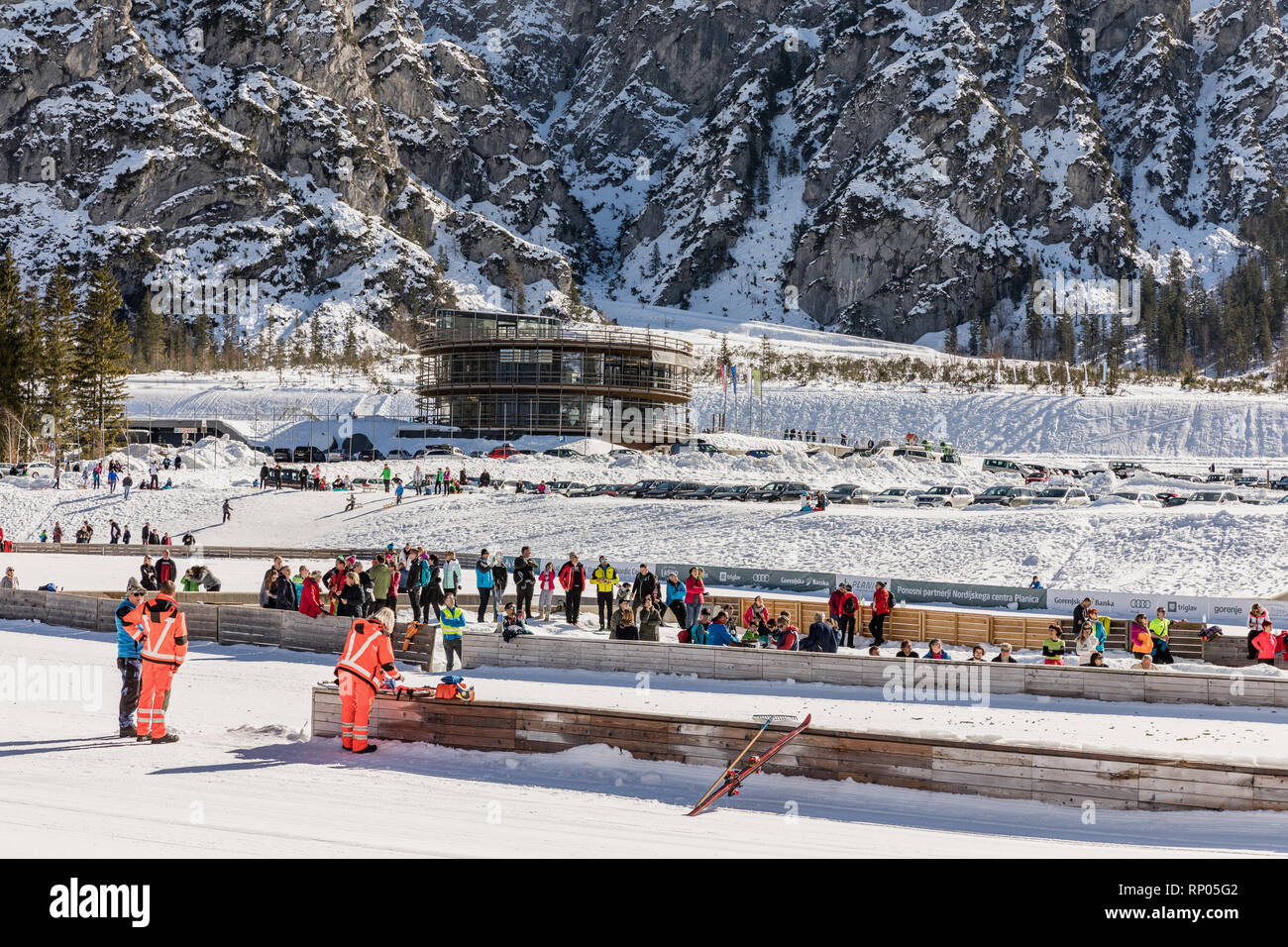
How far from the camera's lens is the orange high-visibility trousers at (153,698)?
11.6 metres

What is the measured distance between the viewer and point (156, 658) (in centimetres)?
1164

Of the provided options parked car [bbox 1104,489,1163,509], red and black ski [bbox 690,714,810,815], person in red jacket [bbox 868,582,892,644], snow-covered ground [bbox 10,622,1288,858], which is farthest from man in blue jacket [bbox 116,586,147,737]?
parked car [bbox 1104,489,1163,509]

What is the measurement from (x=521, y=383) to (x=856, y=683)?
2491 inches

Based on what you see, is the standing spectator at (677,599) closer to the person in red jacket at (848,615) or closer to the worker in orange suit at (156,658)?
the person in red jacket at (848,615)

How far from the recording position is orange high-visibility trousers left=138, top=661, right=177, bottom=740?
11617mm

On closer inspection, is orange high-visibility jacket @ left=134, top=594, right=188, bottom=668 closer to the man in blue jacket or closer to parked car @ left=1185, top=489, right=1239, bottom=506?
the man in blue jacket

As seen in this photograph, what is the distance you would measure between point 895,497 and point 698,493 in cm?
830

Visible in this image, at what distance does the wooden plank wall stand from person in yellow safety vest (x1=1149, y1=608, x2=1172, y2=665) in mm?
10023

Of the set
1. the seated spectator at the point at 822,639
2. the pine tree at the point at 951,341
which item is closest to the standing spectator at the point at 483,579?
the seated spectator at the point at 822,639

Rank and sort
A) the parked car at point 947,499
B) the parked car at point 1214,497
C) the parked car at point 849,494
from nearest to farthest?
the parked car at point 947,499 < the parked car at point 1214,497 < the parked car at point 849,494
